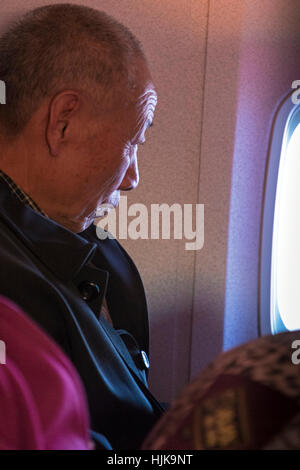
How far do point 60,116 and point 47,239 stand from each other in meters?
0.22

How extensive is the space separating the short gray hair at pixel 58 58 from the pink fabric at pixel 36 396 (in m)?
0.58

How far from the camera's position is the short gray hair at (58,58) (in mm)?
959

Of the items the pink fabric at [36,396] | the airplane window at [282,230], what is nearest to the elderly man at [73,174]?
the pink fabric at [36,396]

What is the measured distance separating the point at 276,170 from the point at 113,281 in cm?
52

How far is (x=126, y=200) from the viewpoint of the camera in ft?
5.74

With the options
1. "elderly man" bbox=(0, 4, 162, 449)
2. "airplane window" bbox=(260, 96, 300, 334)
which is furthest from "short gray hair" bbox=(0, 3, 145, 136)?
"airplane window" bbox=(260, 96, 300, 334)

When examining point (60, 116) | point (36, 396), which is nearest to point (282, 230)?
point (60, 116)

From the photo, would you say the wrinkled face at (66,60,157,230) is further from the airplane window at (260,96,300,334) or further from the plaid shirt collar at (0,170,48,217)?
the airplane window at (260,96,300,334)

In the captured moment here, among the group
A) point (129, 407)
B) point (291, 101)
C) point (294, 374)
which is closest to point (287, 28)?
point (291, 101)

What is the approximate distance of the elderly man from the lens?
0.81 meters

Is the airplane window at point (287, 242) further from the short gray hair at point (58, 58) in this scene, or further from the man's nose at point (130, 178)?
the short gray hair at point (58, 58)

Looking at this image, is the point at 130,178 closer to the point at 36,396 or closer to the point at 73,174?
the point at 73,174

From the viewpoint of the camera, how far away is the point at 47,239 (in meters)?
0.90

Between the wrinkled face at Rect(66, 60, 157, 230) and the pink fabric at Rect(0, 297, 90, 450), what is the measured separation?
1.89ft
